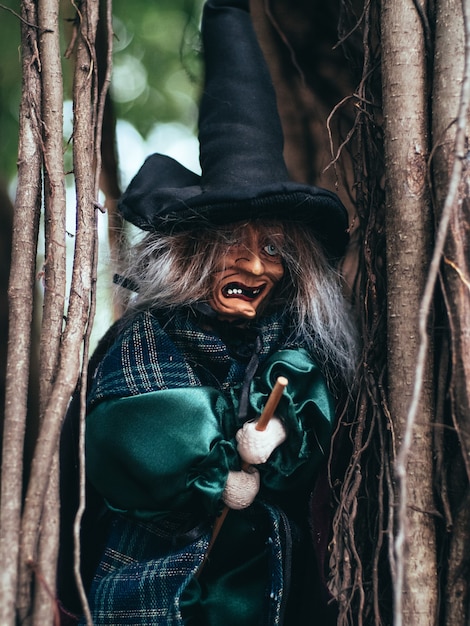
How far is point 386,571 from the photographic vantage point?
4.65 feet

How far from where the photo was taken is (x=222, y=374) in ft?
5.40

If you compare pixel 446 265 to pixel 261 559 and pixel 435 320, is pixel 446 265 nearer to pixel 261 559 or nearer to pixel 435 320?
pixel 435 320

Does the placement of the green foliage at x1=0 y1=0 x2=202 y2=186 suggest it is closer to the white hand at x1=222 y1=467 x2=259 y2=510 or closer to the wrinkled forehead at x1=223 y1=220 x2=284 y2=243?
the wrinkled forehead at x1=223 y1=220 x2=284 y2=243

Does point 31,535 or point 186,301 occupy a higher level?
point 186,301

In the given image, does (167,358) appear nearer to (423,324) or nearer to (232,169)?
(232,169)

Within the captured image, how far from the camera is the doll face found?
163 centimetres

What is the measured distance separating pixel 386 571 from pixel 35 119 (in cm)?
101

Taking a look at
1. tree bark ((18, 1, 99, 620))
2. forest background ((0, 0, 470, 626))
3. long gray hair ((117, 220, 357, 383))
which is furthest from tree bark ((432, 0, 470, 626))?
tree bark ((18, 1, 99, 620))

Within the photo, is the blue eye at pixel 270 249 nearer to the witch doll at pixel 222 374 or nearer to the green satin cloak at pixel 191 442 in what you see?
the witch doll at pixel 222 374

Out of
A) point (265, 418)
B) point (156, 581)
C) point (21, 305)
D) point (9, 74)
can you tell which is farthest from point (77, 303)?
point (9, 74)

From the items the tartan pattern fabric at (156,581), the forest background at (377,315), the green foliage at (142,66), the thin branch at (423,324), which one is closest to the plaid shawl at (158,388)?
the tartan pattern fabric at (156,581)

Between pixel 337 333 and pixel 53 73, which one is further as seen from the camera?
pixel 337 333

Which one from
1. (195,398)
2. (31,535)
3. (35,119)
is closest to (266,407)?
(195,398)

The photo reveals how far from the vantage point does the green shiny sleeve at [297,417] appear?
1.51m
